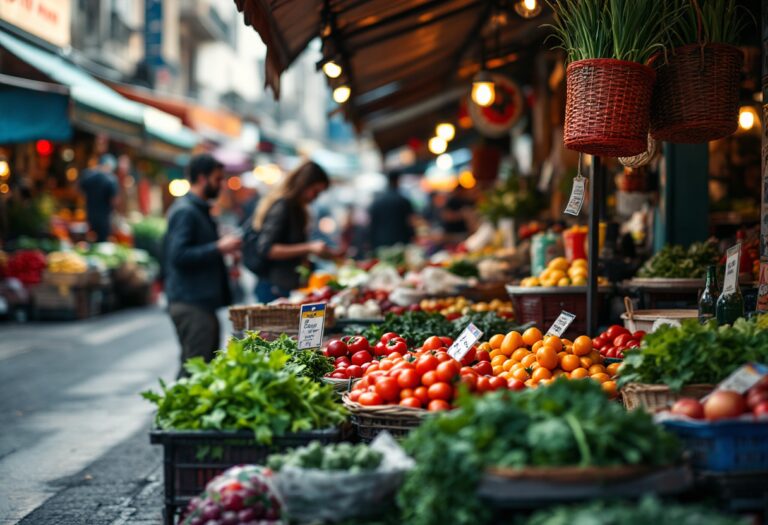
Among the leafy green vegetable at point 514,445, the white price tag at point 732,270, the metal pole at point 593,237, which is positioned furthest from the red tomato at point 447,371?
the metal pole at point 593,237

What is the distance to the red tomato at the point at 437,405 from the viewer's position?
3.79 m

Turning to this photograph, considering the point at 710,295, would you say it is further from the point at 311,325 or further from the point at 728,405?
the point at 311,325

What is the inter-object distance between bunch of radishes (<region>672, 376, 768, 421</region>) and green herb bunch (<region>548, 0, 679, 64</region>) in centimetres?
184

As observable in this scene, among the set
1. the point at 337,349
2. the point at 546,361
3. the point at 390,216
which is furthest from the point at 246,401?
the point at 390,216

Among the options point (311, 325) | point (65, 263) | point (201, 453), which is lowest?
point (201, 453)

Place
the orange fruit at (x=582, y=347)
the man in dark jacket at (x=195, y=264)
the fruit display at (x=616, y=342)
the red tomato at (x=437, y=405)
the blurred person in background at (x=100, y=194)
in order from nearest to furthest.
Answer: the red tomato at (x=437, y=405), the orange fruit at (x=582, y=347), the fruit display at (x=616, y=342), the man in dark jacket at (x=195, y=264), the blurred person in background at (x=100, y=194)

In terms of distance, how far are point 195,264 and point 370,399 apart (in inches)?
140

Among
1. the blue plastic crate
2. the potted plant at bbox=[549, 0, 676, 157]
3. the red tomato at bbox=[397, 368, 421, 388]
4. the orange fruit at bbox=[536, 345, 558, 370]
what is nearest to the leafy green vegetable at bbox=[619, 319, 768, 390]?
the blue plastic crate

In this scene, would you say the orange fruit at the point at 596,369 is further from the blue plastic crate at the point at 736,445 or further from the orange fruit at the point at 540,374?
the blue plastic crate at the point at 736,445

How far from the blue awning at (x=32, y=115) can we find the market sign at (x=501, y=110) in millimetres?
5311

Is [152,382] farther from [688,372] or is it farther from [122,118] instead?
[688,372]

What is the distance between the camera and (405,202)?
48.6 feet

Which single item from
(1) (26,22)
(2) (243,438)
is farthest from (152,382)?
A: (2) (243,438)

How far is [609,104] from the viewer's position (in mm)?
4180
